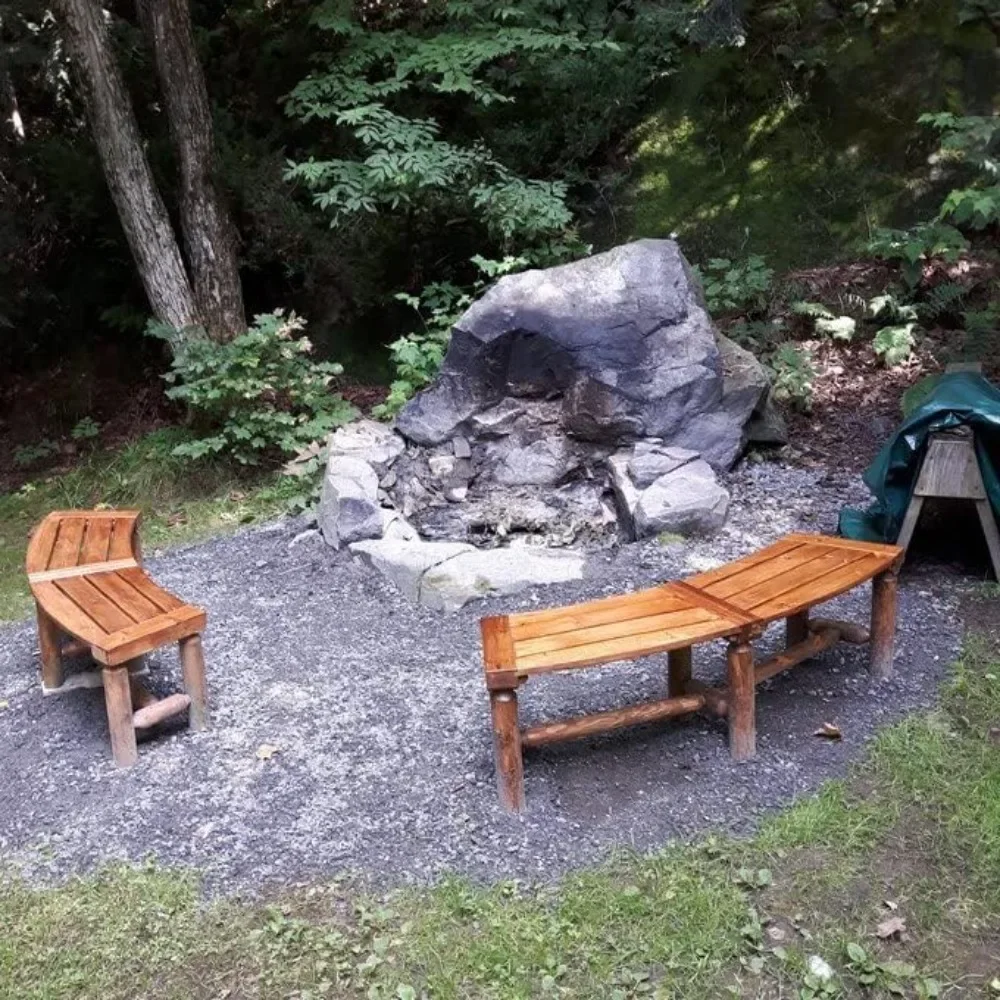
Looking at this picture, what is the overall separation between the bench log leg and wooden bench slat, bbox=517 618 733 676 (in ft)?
0.44

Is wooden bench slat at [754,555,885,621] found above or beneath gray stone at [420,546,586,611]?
above

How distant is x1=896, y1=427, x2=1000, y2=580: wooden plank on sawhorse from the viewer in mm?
4352

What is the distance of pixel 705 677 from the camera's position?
13.1 feet

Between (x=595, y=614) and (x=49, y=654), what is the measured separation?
250 cm

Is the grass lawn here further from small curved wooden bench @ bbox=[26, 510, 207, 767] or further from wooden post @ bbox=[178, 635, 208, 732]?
wooden post @ bbox=[178, 635, 208, 732]

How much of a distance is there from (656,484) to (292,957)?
11.9 ft

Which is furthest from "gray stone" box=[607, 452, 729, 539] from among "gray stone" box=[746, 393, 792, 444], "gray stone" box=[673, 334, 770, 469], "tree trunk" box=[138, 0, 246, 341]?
"tree trunk" box=[138, 0, 246, 341]

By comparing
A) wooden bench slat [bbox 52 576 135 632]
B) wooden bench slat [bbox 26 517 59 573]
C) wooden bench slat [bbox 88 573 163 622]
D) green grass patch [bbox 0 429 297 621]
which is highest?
wooden bench slat [bbox 26 517 59 573]

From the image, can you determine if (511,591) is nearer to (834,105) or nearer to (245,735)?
(245,735)

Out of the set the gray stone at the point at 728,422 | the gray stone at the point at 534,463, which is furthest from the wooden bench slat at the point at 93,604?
the gray stone at the point at 728,422

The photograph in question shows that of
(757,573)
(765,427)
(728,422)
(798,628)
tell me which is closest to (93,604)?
(757,573)

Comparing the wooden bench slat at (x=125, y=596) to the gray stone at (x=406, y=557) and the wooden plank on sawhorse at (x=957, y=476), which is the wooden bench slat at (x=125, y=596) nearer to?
the gray stone at (x=406, y=557)

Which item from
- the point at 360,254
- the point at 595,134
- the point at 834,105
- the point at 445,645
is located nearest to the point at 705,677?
the point at 445,645

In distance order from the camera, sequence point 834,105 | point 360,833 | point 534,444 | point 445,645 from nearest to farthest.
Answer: point 360,833, point 445,645, point 534,444, point 834,105
